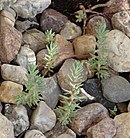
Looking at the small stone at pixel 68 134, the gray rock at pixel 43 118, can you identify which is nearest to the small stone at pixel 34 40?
the gray rock at pixel 43 118

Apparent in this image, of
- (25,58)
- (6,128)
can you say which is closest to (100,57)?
(25,58)

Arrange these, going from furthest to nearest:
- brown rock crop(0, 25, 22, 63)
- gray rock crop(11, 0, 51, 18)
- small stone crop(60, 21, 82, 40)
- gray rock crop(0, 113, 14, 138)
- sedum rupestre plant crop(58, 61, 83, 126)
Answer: small stone crop(60, 21, 82, 40)
gray rock crop(11, 0, 51, 18)
brown rock crop(0, 25, 22, 63)
sedum rupestre plant crop(58, 61, 83, 126)
gray rock crop(0, 113, 14, 138)

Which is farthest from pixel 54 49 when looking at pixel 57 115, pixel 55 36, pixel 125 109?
pixel 125 109

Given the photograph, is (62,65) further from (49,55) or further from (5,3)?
(5,3)

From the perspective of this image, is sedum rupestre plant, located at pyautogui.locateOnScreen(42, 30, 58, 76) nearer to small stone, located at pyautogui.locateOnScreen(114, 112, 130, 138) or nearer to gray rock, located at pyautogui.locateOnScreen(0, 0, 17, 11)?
gray rock, located at pyautogui.locateOnScreen(0, 0, 17, 11)

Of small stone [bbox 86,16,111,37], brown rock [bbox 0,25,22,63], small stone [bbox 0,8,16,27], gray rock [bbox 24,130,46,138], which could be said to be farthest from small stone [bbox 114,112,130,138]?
small stone [bbox 0,8,16,27]

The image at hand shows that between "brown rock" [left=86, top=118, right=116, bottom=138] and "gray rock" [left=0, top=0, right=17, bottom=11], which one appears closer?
"brown rock" [left=86, top=118, right=116, bottom=138]
